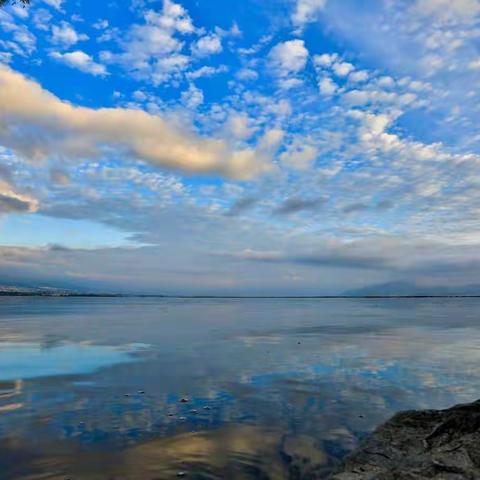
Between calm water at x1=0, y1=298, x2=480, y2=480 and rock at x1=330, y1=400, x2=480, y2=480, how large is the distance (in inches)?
78.8

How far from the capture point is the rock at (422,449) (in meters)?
7.92

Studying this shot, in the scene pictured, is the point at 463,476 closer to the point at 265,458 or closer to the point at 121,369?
the point at 265,458

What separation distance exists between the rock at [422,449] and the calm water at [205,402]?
6.57 ft

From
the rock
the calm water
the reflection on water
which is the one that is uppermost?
the rock

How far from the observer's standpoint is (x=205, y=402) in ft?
60.7

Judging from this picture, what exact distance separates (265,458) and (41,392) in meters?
11.9

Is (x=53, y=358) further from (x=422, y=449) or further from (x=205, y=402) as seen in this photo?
(x=422, y=449)

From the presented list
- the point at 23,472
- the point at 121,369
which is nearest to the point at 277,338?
the point at 121,369

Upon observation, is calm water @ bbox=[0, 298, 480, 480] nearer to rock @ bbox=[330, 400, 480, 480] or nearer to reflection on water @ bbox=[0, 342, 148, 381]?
reflection on water @ bbox=[0, 342, 148, 381]

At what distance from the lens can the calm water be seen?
476 inches

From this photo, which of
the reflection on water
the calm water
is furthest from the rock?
the reflection on water

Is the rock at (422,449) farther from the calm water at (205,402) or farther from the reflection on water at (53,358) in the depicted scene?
the reflection on water at (53,358)

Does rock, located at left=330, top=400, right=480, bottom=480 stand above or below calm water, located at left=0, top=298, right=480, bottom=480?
above

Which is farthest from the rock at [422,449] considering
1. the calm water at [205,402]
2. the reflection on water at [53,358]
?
the reflection on water at [53,358]
